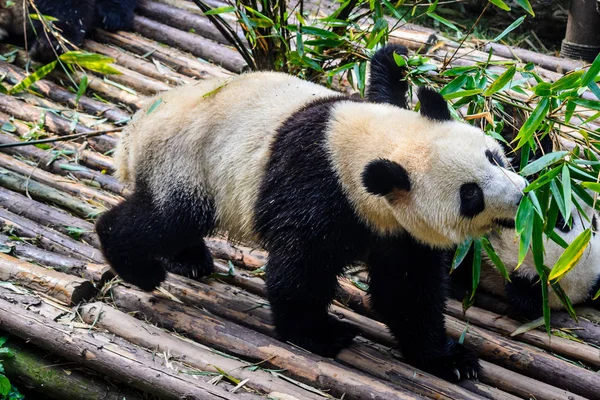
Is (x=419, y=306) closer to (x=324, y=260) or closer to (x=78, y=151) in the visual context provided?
(x=324, y=260)

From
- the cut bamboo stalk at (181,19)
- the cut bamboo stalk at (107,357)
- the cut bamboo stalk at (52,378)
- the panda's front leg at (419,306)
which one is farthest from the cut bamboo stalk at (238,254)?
the cut bamboo stalk at (181,19)

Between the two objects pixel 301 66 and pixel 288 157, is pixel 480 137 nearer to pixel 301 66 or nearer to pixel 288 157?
pixel 288 157

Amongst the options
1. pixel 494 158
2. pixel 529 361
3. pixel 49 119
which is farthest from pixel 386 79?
pixel 49 119

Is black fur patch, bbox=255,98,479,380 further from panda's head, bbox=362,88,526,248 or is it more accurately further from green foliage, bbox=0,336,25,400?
green foliage, bbox=0,336,25,400

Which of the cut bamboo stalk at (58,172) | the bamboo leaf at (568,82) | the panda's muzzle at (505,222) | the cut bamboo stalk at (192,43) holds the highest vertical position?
the bamboo leaf at (568,82)

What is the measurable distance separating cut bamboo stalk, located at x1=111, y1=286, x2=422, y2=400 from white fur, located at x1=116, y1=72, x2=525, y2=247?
17.8 inches

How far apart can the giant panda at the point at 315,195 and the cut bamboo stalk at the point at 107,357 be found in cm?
48

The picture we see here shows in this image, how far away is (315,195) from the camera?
3398 millimetres

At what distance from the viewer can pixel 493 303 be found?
4281 millimetres

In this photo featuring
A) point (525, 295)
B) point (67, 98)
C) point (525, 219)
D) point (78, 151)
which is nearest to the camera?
point (525, 219)

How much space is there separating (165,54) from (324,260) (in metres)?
3.30

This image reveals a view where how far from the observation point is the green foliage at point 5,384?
3.62m

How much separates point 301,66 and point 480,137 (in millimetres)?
1829

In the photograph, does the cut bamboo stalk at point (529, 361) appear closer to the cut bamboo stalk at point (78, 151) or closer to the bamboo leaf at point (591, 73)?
the bamboo leaf at point (591, 73)
